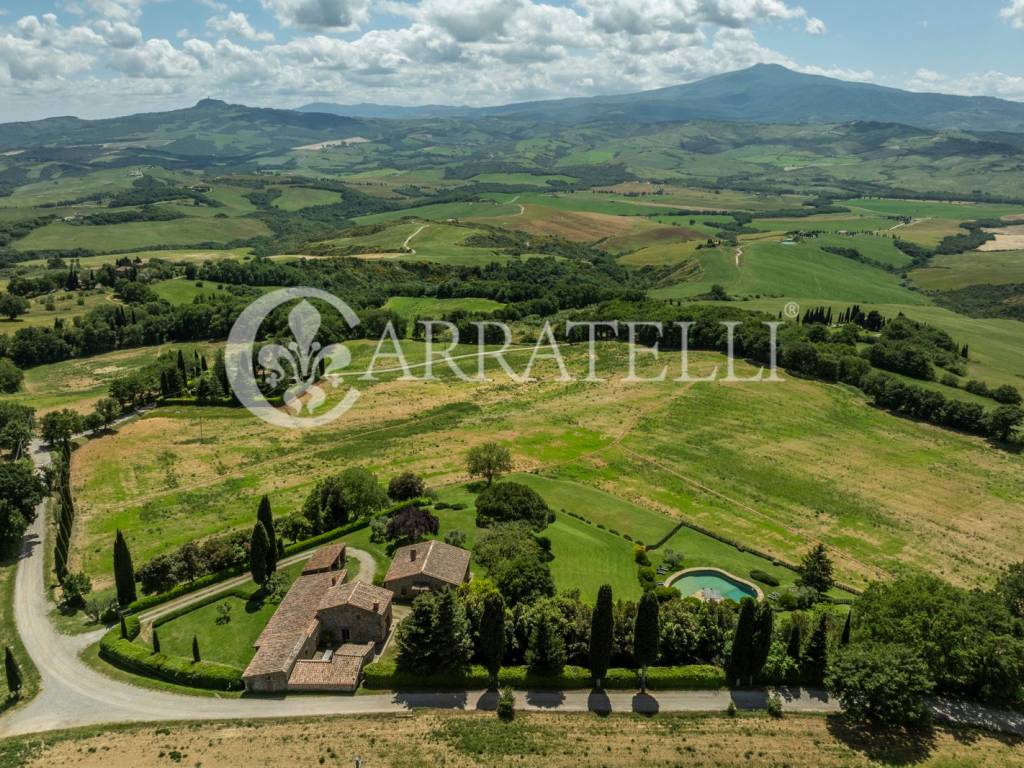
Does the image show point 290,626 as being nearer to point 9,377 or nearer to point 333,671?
point 333,671

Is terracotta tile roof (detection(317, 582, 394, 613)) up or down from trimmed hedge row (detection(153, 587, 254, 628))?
up

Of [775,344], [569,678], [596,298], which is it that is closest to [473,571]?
[569,678]

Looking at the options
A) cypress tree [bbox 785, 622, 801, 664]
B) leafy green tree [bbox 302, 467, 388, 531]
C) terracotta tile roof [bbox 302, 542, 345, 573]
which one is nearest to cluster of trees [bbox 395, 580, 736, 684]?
cypress tree [bbox 785, 622, 801, 664]

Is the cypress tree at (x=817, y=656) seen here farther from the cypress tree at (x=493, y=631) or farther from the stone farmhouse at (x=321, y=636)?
the stone farmhouse at (x=321, y=636)

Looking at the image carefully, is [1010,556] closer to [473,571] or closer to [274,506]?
[473,571]

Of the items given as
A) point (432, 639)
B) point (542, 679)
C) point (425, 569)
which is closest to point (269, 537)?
point (425, 569)

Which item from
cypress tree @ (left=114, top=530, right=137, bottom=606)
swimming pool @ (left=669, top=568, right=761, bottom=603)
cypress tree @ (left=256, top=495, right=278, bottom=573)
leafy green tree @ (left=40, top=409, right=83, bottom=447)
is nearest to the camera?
cypress tree @ (left=114, top=530, right=137, bottom=606)

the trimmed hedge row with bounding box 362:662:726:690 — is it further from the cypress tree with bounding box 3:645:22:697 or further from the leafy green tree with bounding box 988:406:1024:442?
the leafy green tree with bounding box 988:406:1024:442

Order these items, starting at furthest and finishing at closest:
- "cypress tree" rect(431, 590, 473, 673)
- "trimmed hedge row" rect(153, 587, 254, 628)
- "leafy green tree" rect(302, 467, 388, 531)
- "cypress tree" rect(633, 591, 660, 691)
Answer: "leafy green tree" rect(302, 467, 388, 531) < "trimmed hedge row" rect(153, 587, 254, 628) < "cypress tree" rect(431, 590, 473, 673) < "cypress tree" rect(633, 591, 660, 691)
